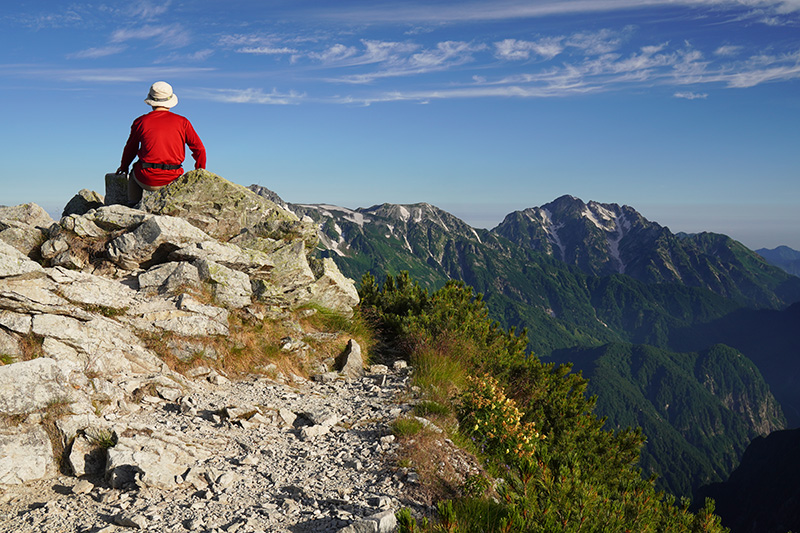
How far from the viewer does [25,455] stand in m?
6.52

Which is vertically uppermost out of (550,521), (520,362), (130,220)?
(130,220)

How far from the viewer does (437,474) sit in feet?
22.3

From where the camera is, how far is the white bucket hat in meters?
12.7

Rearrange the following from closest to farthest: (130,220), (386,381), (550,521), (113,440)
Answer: (550,521)
(113,440)
(386,381)
(130,220)

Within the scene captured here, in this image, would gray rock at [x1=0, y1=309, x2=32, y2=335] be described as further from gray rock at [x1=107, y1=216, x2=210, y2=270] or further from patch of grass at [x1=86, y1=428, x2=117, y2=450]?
gray rock at [x1=107, y1=216, x2=210, y2=270]

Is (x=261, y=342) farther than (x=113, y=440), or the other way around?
(x=261, y=342)

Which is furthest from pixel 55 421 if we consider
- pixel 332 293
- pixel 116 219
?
pixel 332 293

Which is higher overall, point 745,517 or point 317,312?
point 317,312

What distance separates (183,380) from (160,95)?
25.7 feet

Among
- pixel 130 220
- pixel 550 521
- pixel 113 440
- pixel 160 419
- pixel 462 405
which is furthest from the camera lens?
pixel 130 220

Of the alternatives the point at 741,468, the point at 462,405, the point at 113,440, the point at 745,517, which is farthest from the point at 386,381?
the point at 741,468

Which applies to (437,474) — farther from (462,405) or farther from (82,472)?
(82,472)

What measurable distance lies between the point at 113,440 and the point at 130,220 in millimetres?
7110

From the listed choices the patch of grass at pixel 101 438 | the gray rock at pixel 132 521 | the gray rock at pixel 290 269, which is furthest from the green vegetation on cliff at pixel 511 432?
the patch of grass at pixel 101 438
